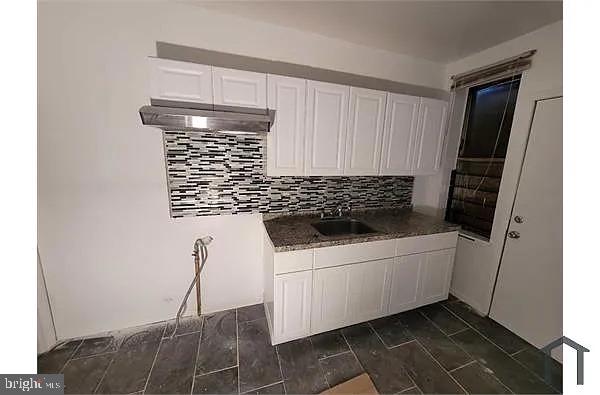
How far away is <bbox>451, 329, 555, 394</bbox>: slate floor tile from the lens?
4.77 feet

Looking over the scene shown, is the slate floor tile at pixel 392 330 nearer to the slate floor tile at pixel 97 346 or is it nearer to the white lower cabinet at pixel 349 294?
the white lower cabinet at pixel 349 294

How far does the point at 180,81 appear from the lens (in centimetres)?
146

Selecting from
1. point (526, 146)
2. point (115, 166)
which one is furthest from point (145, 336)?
point (526, 146)

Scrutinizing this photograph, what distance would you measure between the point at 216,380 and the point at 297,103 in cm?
201

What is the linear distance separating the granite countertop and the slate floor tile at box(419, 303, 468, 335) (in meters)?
0.81

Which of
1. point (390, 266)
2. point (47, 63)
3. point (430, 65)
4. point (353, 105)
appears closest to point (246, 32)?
point (353, 105)

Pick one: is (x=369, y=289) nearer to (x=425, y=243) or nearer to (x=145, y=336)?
(x=425, y=243)

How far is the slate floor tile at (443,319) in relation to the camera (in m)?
1.93

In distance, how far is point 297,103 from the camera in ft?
Result: 5.62

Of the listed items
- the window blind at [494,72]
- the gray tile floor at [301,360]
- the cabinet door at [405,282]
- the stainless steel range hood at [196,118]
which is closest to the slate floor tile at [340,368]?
the gray tile floor at [301,360]

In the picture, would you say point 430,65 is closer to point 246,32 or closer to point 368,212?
point 368,212

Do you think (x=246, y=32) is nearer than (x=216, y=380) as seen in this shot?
No

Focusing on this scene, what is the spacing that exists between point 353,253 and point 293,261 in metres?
0.48
